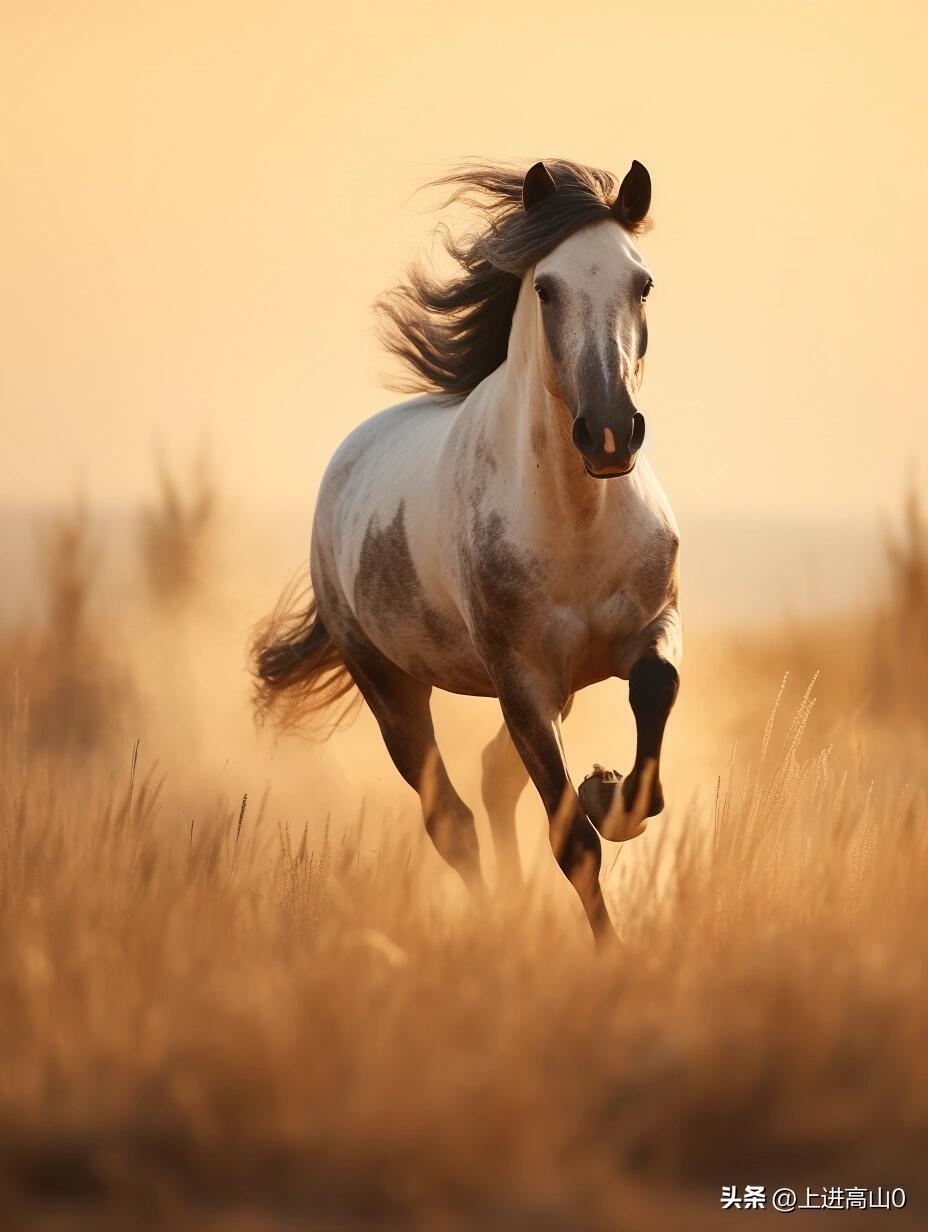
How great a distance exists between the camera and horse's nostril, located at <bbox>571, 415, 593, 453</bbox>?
4.41m

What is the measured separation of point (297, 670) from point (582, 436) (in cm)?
357

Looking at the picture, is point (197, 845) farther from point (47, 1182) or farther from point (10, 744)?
point (47, 1182)

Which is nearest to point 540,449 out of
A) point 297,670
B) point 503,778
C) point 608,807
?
point 608,807

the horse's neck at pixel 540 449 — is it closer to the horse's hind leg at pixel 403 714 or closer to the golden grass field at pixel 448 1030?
the golden grass field at pixel 448 1030

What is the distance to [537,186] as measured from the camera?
→ 506 centimetres

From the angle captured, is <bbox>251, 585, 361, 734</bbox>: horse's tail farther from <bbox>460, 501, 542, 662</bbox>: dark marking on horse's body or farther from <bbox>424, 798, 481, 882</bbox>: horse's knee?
<bbox>460, 501, 542, 662</bbox>: dark marking on horse's body

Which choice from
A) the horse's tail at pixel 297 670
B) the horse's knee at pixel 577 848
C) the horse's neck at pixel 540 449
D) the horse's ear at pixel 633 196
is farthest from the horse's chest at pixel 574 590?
the horse's tail at pixel 297 670

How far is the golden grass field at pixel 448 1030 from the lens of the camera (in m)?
2.70

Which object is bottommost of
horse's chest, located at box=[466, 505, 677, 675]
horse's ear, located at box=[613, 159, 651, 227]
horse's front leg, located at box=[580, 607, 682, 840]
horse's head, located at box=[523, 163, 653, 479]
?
horse's front leg, located at box=[580, 607, 682, 840]

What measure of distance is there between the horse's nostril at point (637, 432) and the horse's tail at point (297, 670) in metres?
3.38

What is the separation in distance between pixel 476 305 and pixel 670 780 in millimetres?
3218

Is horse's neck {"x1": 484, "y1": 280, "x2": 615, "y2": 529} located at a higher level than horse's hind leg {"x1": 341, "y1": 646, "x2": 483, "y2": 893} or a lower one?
higher

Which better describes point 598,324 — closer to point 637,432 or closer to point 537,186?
point 637,432

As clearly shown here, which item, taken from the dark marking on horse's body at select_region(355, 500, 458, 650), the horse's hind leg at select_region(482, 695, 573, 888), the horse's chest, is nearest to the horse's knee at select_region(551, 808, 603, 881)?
the horse's chest
